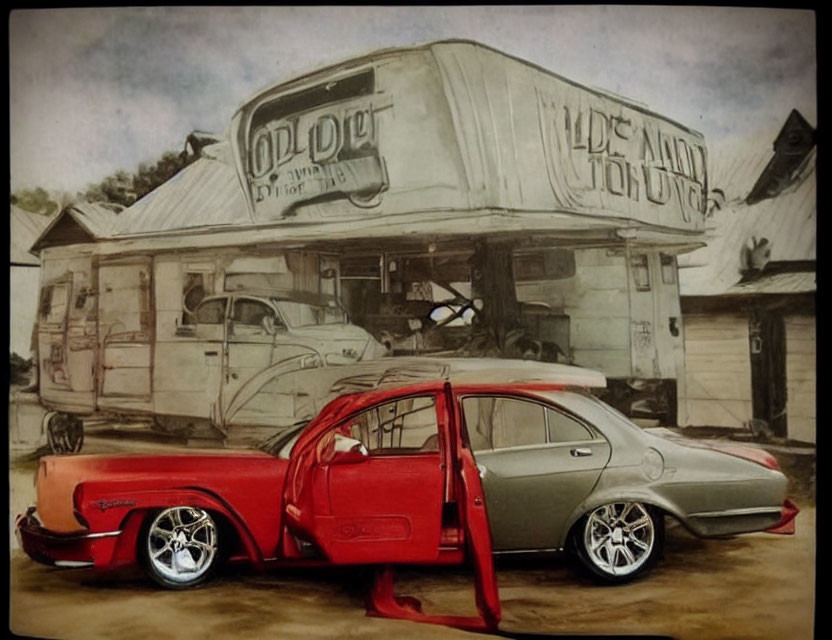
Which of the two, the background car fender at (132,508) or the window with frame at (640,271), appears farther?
the window with frame at (640,271)

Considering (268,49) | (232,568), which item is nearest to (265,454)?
(232,568)

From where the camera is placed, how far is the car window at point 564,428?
9.78 ft

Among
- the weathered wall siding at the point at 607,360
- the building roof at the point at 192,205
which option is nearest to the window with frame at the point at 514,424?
the weathered wall siding at the point at 607,360

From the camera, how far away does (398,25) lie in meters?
3.13

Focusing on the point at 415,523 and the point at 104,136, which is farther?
the point at 104,136

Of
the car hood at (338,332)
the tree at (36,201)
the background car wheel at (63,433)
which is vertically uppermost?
the tree at (36,201)

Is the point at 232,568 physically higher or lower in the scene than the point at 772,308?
lower

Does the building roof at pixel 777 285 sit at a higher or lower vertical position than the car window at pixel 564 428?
higher

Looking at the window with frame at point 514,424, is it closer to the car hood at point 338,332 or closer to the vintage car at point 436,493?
the vintage car at point 436,493

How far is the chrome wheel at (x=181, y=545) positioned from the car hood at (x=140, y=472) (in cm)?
13

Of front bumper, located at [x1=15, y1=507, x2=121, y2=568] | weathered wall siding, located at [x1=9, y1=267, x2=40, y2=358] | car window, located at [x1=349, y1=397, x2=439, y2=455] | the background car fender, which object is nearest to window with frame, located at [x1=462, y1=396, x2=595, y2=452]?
car window, located at [x1=349, y1=397, x2=439, y2=455]

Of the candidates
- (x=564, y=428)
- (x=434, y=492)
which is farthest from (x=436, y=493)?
(x=564, y=428)

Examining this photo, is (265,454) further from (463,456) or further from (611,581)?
(611,581)
